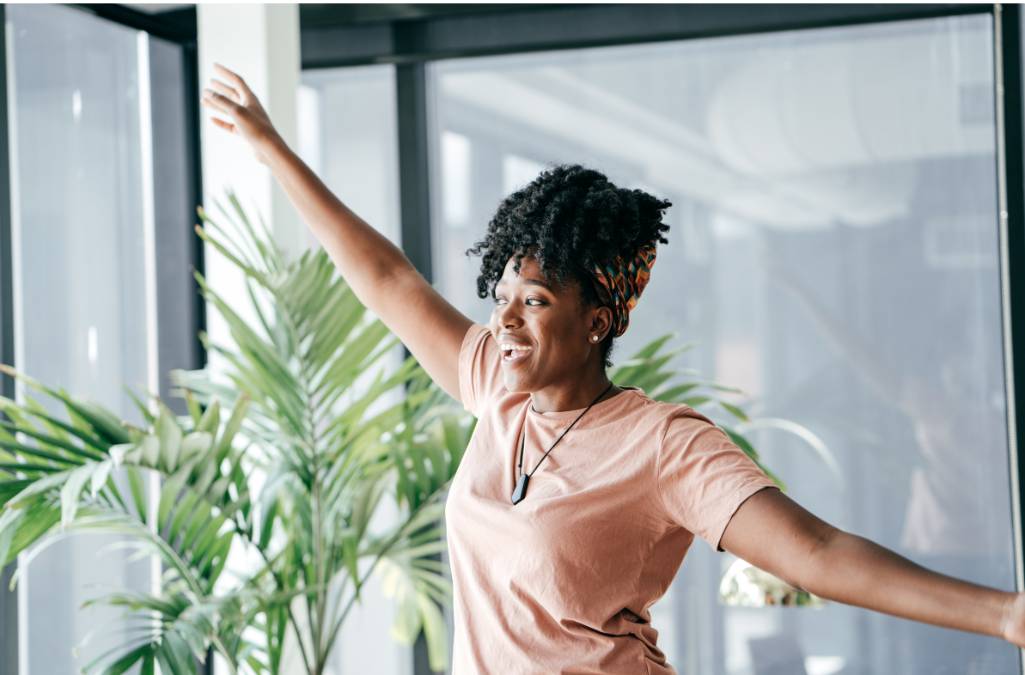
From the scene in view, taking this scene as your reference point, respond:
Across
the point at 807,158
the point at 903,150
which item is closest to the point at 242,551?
the point at 807,158

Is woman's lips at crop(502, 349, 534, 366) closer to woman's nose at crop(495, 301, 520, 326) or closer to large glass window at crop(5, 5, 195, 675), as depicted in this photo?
woman's nose at crop(495, 301, 520, 326)

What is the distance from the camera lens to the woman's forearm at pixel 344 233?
5.28ft

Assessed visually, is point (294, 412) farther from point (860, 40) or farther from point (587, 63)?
point (860, 40)

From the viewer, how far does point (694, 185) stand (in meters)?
3.31

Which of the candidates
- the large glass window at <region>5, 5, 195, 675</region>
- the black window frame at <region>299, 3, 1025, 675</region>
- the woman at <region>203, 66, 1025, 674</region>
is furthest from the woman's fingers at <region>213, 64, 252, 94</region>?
the black window frame at <region>299, 3, 1025, 675</region>

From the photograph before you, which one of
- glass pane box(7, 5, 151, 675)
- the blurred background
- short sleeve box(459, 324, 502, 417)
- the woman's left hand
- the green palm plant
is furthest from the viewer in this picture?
the blurred background

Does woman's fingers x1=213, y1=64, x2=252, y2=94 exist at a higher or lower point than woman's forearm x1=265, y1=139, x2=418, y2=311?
higher

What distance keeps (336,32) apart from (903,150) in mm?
1610

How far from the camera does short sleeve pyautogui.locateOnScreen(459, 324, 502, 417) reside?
1.51 meters

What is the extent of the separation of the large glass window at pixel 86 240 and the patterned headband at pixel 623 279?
175 centimetres

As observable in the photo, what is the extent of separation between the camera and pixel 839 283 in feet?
10.6

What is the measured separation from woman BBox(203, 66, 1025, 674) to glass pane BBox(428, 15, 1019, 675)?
1916 millimetres

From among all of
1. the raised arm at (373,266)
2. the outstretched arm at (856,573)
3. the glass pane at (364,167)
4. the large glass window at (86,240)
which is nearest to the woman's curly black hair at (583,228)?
the raised arm at (373,266)

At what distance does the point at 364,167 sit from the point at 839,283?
1379mm
